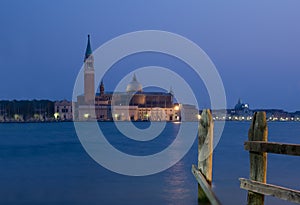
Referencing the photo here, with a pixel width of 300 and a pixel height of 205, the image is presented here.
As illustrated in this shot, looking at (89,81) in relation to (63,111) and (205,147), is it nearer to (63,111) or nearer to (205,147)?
(63,111)

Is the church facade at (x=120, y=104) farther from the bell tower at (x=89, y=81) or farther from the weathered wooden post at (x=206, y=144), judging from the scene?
the weathered wooden post at (x=206, y=144)

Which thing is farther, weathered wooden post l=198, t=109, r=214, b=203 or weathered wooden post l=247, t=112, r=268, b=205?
weathered wooden post l=198, t=109, r=214, b=203

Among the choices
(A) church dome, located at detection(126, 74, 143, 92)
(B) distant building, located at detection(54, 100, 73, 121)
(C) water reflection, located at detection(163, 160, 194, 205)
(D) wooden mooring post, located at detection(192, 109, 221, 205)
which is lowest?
(C) water reflection, located at detection(163, 160, 194, 205)

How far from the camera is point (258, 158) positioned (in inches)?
190

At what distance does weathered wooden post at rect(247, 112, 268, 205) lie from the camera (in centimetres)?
483

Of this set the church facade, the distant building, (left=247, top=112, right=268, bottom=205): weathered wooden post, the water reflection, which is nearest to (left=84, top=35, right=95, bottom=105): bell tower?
the church facade

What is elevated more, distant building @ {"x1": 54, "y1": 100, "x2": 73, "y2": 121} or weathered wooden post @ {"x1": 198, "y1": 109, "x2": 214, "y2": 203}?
distant building @ {"x1": 54, "y1": 100, "x2": 73, "y2": 121}

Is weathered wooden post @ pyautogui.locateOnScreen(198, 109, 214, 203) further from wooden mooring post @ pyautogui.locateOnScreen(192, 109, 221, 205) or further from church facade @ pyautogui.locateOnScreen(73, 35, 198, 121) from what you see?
church facade @ pyautogui.locateOnScreen(73, 35, 198, 121)

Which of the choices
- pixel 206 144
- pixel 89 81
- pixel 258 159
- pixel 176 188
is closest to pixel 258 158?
pixel 258 159

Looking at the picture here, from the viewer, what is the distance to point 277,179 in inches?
600

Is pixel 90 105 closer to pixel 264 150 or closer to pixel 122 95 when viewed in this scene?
pixel 122 95

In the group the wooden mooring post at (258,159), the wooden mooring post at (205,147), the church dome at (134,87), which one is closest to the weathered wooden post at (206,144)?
the wooden mooring post at (205,147)

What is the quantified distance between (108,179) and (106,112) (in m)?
123

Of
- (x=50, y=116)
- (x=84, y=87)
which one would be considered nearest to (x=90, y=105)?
(x=84, y=87)
